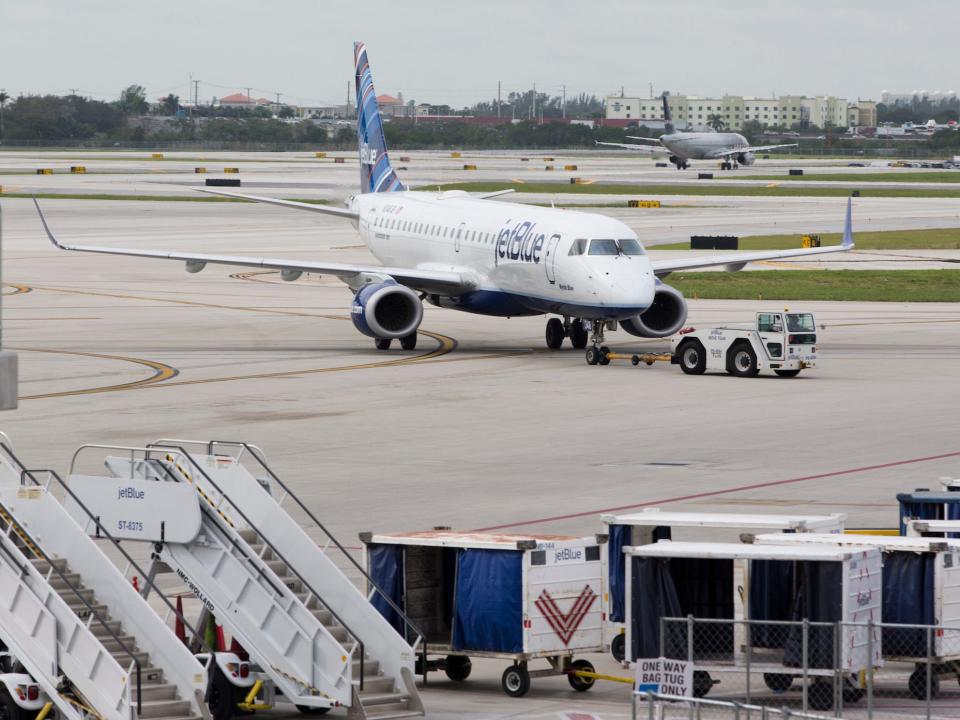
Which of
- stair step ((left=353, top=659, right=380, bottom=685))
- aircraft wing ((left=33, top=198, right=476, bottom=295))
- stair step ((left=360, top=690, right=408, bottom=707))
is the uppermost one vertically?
aircraft wing ((left=33, top=198, right=476, bottom=295))

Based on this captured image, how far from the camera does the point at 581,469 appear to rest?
33812 mm

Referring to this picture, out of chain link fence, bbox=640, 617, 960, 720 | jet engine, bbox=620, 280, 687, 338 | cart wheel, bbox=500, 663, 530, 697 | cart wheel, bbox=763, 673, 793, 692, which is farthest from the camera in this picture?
jet engine, bbox=620, 280, 687, 338

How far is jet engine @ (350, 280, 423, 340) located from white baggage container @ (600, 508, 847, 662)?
30794mm

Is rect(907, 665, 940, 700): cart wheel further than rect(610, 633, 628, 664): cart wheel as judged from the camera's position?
No

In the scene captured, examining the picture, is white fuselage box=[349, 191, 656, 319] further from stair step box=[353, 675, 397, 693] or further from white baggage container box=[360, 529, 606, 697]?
stair step box=[353, 675, 397, 693]

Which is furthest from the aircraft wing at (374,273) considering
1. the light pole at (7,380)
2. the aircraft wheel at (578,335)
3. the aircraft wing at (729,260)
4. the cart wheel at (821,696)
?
the cart wheel at (821,696)

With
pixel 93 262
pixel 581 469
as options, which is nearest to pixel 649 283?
pixel 581 469

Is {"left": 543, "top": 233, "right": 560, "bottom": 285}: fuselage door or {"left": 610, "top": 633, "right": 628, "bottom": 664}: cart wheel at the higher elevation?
{"left": 543, "top": 233, "right": 560, "bottom": 285}: fuselage door

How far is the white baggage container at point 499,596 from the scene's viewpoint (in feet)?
64.0

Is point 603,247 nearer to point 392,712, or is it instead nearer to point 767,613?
point 767,613

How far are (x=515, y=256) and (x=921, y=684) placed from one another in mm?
32700

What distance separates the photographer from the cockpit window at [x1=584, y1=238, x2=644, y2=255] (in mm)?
48688

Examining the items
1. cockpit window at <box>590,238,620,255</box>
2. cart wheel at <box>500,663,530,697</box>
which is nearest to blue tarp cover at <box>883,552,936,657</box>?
cart wheel at <box>500,663,530,697</box>

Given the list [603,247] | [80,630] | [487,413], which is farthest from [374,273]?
[80,630]
